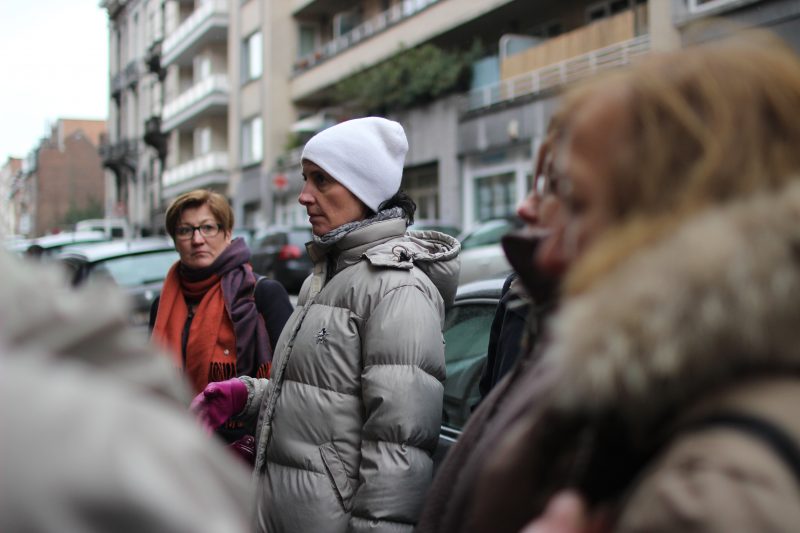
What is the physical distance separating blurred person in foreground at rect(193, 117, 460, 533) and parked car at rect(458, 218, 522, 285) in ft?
34.1

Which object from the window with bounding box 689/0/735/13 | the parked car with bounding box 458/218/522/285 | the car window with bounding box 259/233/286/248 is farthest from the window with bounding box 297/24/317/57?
the parked car with bounding box 458/218/522/285

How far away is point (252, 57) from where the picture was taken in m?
36.6

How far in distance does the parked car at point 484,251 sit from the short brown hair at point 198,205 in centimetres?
922

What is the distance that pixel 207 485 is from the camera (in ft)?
2.97

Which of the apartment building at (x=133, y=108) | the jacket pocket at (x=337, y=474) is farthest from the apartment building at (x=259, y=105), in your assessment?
the jacket pocket at (x=337, y=474)

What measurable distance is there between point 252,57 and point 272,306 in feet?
113

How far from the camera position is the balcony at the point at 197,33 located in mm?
38500

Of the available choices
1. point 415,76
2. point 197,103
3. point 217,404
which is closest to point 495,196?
point 415,76

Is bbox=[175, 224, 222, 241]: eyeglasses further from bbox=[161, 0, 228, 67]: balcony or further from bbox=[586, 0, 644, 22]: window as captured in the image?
bbox=[161, 0, 228, 67]: balcony

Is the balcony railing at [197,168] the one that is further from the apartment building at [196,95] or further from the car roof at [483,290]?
the car roof at [483,290]

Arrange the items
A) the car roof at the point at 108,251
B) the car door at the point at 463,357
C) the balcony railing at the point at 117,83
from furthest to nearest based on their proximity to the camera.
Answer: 1. the balcony railing at the point at 117,83
2. the car roof at the point at 108,251
3. the car door at the point at 463,357

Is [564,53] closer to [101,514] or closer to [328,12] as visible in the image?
[328,12]

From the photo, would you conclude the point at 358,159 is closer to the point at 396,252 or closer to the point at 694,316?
the point at 396,252

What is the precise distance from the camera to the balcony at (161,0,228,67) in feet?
126
